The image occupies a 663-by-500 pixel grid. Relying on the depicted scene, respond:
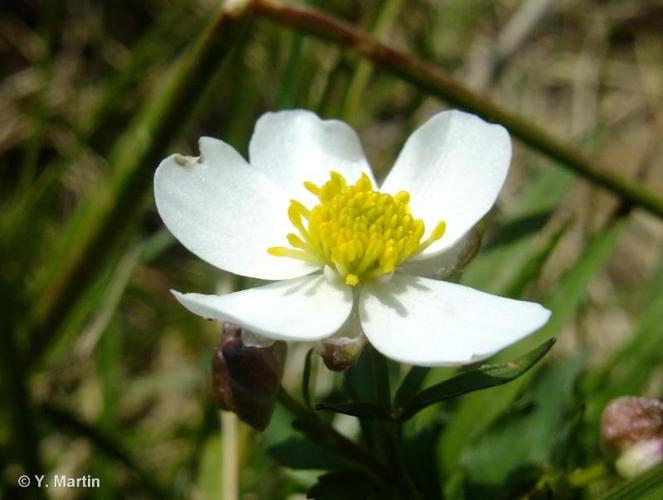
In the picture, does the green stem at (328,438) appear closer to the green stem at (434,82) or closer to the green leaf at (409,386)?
the green leaf at (409,386)

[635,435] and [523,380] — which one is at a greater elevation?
[523,380]

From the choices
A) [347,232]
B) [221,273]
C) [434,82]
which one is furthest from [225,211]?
[221,273]

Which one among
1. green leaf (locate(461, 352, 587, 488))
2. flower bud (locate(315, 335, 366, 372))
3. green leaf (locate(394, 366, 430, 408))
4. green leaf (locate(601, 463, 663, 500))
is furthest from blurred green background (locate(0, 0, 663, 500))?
flower bud (locate(315, 335, 366, 372))

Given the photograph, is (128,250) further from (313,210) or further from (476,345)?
(476,345)

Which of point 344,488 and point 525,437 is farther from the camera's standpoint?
point 525,437

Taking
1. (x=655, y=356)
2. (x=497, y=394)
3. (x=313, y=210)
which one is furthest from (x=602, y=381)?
(x=313, y=210)

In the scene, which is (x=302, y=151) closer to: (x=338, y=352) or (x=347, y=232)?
(x=347, y=232)

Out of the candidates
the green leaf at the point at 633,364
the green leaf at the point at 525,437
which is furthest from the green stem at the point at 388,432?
the green leaf at the point at 633,364

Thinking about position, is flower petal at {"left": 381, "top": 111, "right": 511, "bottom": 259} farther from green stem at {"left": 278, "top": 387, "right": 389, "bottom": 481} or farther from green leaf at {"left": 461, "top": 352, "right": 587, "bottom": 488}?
green leaf at {"left": 461, "top": 352, "right": 587, "bottom": 488}
